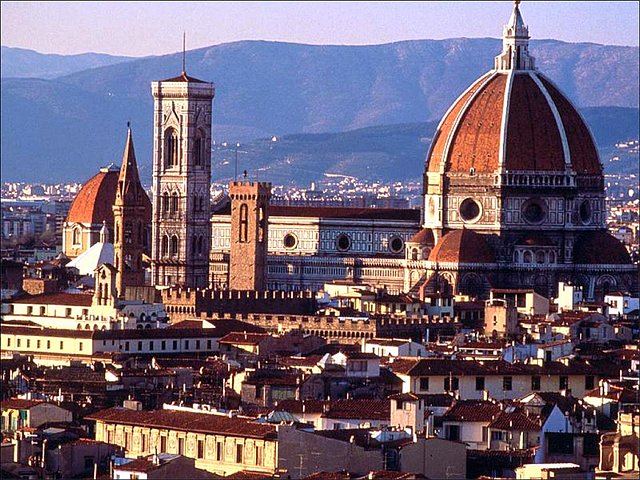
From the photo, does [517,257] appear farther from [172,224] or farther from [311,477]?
[311,477]

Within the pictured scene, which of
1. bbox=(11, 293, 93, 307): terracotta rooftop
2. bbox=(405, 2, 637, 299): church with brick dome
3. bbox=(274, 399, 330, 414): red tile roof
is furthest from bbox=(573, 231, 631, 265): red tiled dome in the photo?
bbox=(274, 399, 330, 414): red tile roof

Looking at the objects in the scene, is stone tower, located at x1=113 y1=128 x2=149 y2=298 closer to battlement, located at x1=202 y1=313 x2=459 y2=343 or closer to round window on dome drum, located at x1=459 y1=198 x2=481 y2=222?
battlement, located at x1=202 y1=313 x2=459 y2=343

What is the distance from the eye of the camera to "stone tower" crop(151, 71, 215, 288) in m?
121

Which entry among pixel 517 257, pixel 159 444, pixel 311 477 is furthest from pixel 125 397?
pixel 517 257

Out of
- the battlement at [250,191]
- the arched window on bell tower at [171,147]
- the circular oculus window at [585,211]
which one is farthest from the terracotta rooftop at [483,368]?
the arched window on bell tower at [171,147]

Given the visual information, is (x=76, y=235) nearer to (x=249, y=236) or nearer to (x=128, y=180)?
(x=128, y=180)

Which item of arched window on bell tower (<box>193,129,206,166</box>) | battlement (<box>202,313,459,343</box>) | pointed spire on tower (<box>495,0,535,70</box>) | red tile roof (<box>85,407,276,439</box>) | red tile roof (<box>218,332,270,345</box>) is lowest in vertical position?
red tile roof (<box>85,407,276,439</box>)

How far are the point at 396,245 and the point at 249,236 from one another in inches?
Answer: 400

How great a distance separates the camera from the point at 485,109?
120 m

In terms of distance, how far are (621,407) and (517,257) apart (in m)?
57.1

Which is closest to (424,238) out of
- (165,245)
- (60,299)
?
(165,245)

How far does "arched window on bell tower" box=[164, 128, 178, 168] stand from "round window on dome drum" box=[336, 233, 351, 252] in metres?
7.39

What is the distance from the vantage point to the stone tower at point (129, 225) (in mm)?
108375

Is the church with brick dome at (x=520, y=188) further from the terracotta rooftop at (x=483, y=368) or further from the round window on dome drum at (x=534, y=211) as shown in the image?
the terracotta rooftop at (x=483, y=368)
